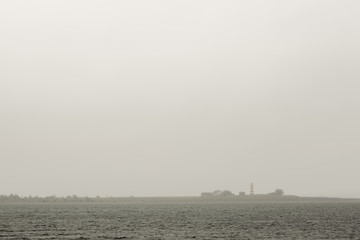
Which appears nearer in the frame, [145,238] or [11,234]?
[145,238]

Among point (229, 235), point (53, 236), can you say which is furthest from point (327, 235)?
point (53, 236)

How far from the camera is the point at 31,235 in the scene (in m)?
73.8

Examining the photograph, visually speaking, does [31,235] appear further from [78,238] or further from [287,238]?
[287,238]

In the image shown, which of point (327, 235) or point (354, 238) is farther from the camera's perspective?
point (327, 235)

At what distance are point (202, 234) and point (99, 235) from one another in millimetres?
16560

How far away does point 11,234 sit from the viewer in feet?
246

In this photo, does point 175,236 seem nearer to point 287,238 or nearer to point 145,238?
point 145,238

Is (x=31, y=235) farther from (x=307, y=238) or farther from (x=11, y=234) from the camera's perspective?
(x=307, y=238)

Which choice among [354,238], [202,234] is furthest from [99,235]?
[354,238]

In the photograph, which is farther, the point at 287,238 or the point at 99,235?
the point at 99,235

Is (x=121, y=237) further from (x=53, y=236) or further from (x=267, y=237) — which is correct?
(x=267, y=237)

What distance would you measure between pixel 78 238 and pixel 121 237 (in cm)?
639

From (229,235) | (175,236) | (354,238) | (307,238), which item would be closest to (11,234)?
(175,236)

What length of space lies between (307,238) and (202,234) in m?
16.6
